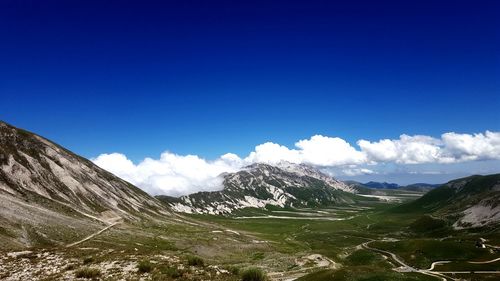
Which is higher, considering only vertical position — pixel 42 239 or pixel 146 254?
pixel 146 254

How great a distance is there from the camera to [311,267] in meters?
107

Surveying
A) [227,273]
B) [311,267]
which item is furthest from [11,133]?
[227,273]

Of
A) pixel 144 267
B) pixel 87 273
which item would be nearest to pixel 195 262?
pixel 144 267

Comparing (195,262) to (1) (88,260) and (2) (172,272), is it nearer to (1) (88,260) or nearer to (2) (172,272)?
(2) (172,272)

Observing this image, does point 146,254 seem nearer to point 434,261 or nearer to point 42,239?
point 42,239

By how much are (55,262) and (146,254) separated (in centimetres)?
865

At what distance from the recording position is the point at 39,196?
148750 mm

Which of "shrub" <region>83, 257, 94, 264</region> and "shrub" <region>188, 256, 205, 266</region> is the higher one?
"shrub" <region>188, 256, 205, 266</region>

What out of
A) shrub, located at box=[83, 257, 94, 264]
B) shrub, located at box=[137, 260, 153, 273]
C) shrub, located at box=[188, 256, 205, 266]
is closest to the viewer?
shrub, located at box=[137, 260, 153, 273]

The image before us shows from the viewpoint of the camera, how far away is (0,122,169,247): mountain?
349 ft

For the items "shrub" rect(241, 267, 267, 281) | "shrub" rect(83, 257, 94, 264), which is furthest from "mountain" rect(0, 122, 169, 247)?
"shrub" rect(241, 267, 267, 281)

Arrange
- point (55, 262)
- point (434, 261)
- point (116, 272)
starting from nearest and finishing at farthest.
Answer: point (116, 272) → point (55, 262) → point (434, 261)

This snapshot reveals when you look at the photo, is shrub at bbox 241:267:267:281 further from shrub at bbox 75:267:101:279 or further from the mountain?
the mountain

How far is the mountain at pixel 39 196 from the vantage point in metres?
106
